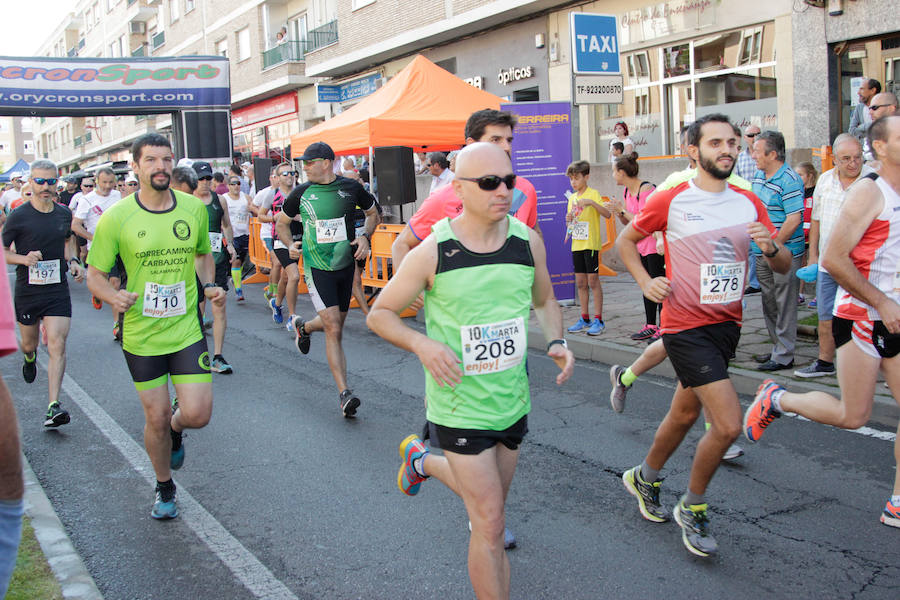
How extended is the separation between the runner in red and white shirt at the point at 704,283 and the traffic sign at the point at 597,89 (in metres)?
6.14

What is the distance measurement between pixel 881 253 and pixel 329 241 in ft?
14.1

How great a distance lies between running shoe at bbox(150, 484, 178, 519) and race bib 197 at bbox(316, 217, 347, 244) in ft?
9.20

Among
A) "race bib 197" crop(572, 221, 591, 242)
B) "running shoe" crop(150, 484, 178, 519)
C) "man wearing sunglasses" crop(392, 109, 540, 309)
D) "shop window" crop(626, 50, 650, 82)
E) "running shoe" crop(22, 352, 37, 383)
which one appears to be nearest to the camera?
"man wearing sunglasses" crop(392, 109, 540, 309)

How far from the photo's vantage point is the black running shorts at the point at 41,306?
23.1ft

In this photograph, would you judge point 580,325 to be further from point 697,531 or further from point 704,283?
point 697,531

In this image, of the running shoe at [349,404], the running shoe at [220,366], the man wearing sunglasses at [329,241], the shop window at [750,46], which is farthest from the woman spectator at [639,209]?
the shop window at [750,46]

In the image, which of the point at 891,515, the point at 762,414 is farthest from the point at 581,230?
the point at 891,515

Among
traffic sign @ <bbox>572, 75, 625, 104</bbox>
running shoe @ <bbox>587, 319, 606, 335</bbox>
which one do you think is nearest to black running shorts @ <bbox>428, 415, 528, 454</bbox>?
running shoe @ <bbox>587, 319, 606, 335</bbox>

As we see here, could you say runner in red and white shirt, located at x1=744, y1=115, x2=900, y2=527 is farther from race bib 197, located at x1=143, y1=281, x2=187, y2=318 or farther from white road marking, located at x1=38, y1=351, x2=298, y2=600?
race bib 197, located at x1=143, y1=281, x2=187, y2=318

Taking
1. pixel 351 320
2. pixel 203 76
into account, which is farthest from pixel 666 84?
pixel 203 76

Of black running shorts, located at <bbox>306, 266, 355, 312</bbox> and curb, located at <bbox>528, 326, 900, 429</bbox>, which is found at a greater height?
black running shorts, located at <bbox>306, 266, 355, 312</bbox>

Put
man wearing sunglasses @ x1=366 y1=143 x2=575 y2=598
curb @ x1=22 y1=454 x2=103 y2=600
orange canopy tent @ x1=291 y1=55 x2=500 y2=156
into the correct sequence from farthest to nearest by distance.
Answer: orange canopy tent @ x1=291 y1=55 x2=500 y2=156 < curb @ x1=22 y1=454 x2=103 y2=600 < man wearing sunglasses @ x1=366 y1=143 x2=575 y2=598

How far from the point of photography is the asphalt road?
3.79 m

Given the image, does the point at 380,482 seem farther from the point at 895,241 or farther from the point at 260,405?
the point at 895,241
